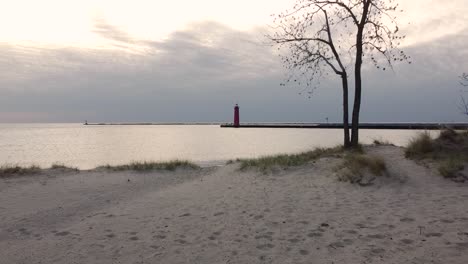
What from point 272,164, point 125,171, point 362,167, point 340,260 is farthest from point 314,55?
point 340,260

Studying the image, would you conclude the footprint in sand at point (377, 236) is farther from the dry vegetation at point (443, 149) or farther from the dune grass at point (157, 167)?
the dune grass at point (157, 167)

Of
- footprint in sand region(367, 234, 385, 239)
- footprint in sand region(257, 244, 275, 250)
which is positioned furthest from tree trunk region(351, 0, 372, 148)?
footprint in sand region(257, 244, 275, 250)

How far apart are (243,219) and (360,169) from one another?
15.8 ft

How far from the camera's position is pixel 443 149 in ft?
48.4

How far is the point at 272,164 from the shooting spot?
595 inches

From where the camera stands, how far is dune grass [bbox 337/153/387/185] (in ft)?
40.0

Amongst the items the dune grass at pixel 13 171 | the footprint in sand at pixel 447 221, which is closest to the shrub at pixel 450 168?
the footprint in sand at pixel 447 221

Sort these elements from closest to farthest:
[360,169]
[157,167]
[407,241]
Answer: [407,241] → [360,169] → [157,167]

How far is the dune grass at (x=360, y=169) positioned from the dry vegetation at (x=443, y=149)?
178 cm

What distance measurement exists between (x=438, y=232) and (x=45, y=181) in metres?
12.0

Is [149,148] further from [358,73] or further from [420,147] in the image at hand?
[420,147]

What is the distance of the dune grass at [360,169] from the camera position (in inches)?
480

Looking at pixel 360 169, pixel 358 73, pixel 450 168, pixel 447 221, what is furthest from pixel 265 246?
pixel 358 73

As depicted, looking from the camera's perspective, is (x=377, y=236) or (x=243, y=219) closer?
(x=377, y=236)
